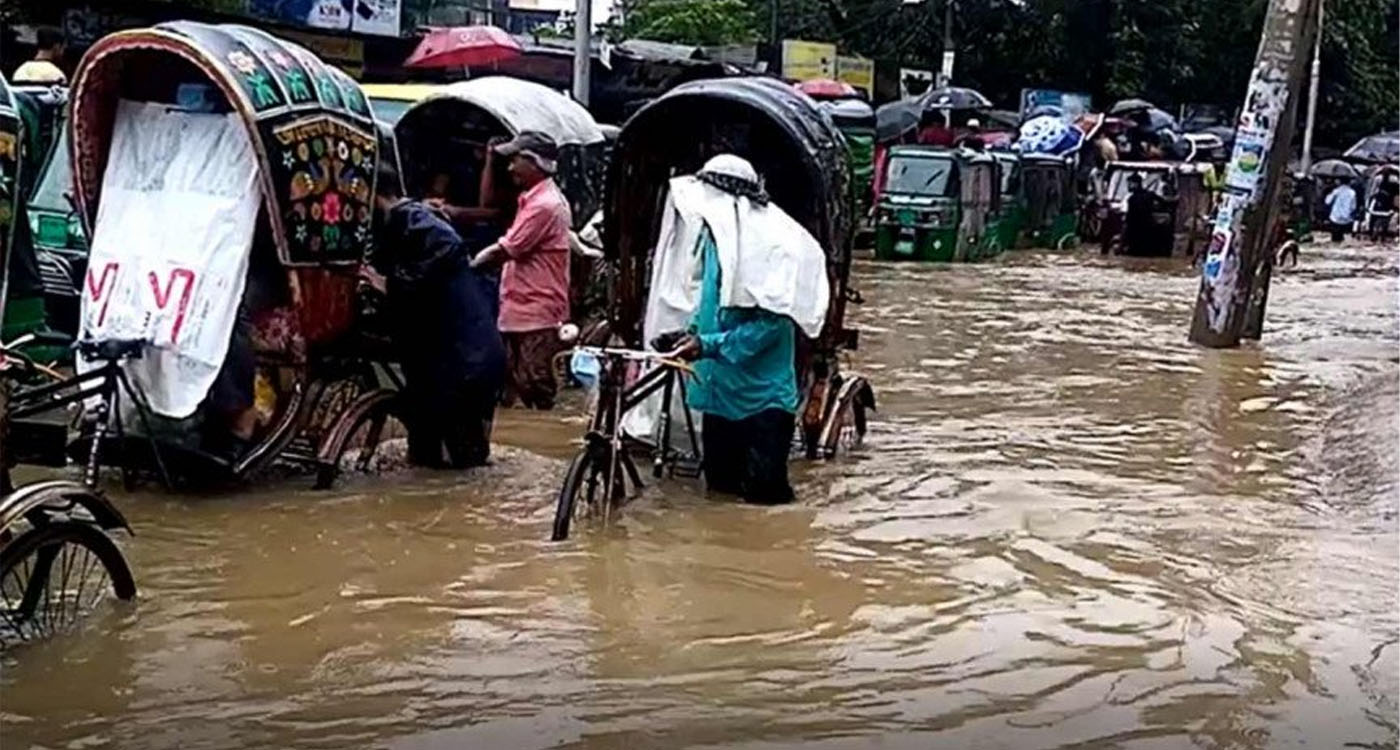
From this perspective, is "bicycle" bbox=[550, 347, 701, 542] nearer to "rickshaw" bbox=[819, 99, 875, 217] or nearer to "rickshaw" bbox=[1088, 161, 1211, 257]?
"rickshaw" bbox=[819, 99, 875, 217]

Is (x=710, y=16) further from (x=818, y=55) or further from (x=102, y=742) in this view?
(x=102, y=742)

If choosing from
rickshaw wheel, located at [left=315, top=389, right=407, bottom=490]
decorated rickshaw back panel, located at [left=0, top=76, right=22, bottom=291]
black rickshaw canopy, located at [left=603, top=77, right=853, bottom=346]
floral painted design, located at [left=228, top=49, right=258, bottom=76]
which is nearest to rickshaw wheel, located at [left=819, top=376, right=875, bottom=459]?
black rickshaw canopy, located at [left=603, top=77, right=853, bottom=346]

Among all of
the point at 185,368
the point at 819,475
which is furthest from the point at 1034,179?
the point at 185,368

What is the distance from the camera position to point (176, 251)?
7.55 metres

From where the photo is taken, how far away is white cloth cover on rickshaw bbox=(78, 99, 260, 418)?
7.43m

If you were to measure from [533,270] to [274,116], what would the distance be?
9.77ft

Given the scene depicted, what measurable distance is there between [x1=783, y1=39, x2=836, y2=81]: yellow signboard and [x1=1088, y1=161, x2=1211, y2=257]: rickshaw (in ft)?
18.2

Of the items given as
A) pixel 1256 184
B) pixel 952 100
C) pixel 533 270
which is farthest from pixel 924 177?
pixel 533 270

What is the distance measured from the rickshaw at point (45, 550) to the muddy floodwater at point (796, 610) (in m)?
0.12

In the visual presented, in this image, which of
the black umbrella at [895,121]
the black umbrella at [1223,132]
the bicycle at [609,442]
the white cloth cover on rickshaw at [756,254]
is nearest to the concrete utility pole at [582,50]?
the black umbrella at [895,121]

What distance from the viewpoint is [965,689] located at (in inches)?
223

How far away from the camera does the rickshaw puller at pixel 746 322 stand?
7.72 m

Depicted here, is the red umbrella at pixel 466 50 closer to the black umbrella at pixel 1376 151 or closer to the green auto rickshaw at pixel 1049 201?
the green auto rickshaw at pixel 1049 201

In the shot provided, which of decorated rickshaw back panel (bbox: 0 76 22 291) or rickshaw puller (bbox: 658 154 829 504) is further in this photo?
rickshaw puller (bbox: 658 154 829 504)
